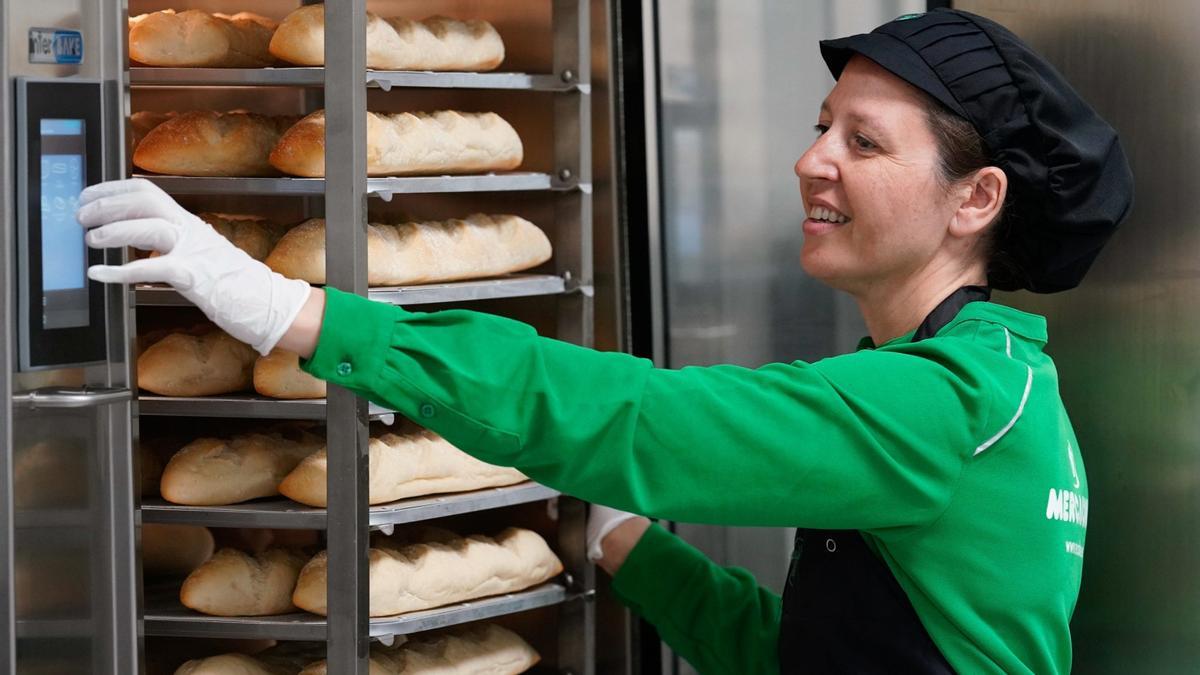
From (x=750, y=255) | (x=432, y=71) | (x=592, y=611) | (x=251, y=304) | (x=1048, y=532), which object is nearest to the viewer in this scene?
(x=251, y=304)

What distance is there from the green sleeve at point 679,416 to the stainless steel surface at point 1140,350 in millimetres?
617

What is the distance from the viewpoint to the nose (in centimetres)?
193

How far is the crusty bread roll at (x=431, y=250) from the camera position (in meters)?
2.10

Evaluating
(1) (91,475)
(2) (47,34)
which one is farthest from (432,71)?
(1) (91,475)

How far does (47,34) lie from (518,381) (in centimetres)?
68

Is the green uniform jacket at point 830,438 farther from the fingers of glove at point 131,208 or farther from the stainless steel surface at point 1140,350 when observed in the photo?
the stainless steel surface at point 1140,350

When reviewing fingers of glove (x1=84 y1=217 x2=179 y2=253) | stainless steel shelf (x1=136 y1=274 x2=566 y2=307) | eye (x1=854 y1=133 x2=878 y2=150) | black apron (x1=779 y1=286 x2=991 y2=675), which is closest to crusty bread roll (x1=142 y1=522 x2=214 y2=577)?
stainless steel shelf (x1=136 y1=274 x2=566 y2=307)

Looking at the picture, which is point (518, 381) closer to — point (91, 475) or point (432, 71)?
point (91, 475)

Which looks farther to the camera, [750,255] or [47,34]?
[750,255]

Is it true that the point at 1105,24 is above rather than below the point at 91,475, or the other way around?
above

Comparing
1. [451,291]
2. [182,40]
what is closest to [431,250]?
[451,291]

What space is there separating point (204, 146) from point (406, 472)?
22.4 inches

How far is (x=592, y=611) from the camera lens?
239 centimetres

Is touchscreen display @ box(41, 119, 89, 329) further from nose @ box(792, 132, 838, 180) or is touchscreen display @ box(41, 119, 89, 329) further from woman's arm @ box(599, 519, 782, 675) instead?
woman's arm @ box(599, 519, 782, 675)
